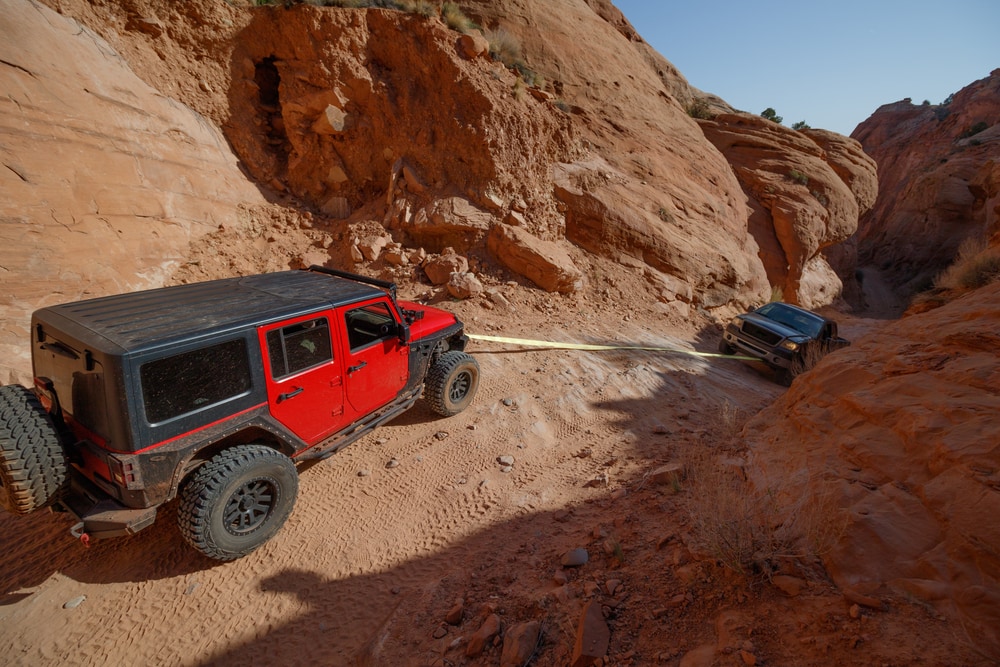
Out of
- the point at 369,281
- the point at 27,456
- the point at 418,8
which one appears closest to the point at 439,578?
the point at 27,456

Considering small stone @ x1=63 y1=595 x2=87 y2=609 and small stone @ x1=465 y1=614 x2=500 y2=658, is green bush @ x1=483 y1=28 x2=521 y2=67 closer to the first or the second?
small stone @ x1=465 y1=614 x2=500 y2=658

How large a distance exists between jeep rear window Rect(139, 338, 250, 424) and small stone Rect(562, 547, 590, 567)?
2.63 m

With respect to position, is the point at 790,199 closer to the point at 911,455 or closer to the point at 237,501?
the point at 911,455

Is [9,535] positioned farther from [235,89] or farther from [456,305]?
[235,89]

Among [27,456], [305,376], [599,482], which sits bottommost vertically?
[599,482]

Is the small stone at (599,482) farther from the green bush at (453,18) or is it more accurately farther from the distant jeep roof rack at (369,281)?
the green bush at (453,18)

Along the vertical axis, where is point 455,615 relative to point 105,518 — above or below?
below

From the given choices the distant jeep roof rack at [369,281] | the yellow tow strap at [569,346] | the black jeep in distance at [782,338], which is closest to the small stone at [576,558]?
the distant jeep roof rack at [369,281]

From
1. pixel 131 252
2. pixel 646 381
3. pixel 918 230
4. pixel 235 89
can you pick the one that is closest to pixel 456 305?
pixel 646 381

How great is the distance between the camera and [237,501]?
3182 mm

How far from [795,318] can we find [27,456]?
10972mm

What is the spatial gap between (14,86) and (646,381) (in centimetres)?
984

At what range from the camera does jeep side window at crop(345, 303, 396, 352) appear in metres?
4.21

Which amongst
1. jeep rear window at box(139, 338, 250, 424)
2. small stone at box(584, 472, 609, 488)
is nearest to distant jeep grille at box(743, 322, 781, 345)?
small stone at box(584, 472, 609, 488)
